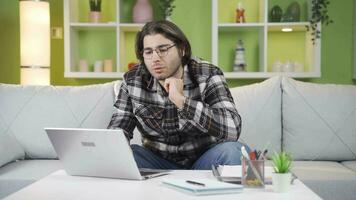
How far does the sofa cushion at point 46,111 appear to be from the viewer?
9.08ft

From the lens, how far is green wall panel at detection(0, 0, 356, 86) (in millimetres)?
3973

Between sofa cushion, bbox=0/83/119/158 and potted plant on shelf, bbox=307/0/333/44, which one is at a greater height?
potted plant on shelf, bbox=307/0/333/44

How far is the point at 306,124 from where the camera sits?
278 cm

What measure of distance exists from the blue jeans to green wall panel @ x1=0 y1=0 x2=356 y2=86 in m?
1.97

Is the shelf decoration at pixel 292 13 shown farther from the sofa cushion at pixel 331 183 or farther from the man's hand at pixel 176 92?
the man's hand at pixel 176 92

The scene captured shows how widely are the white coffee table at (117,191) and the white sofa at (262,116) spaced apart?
1201 mm

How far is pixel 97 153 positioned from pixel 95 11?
247 centimetres

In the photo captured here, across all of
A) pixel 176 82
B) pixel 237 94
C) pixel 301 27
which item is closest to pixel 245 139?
pixel 237 94

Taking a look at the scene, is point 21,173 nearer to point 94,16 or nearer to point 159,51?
point 159,51

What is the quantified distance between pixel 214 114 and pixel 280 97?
954mm

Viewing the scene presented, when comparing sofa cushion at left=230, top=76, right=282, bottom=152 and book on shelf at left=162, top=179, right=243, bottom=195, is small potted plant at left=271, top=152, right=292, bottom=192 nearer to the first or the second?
book on shelf at left=162, top=179, right=243, bottom=195

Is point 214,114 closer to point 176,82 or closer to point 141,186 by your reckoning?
point 176,82

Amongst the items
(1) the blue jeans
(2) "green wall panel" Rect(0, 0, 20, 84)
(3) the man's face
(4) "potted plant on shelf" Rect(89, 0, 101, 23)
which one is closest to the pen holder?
(1) the blue jeans

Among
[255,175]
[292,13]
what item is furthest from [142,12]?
[255,175]
